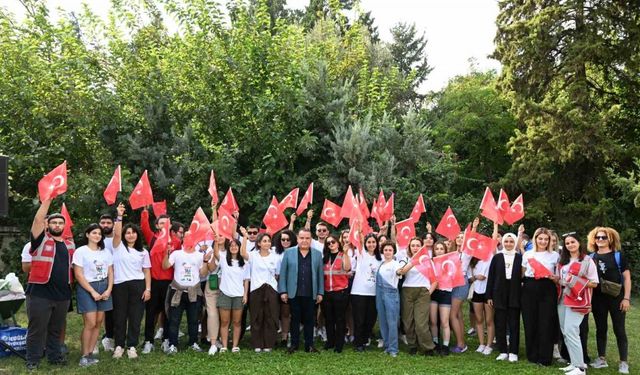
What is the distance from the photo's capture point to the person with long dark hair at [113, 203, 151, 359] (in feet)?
23.6

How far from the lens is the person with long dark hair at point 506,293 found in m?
7.45

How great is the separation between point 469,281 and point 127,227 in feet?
15.8

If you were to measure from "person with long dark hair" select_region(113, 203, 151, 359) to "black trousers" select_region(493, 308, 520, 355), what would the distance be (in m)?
4.62

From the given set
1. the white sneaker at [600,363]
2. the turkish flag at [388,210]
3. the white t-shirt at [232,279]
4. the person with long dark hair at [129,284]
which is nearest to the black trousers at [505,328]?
the white sneaker at [600,363]

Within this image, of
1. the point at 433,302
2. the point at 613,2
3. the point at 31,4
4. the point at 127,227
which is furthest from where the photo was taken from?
the point at 613,2

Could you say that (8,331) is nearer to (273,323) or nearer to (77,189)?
A: (273,323)

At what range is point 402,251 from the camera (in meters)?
8.77

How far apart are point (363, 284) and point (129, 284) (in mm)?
3089

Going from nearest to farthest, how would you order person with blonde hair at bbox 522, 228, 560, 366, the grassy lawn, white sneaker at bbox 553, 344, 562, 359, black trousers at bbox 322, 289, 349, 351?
the grassy lawn
person with blonde hair at bbox 522, 228, 560, 366
white sneaker at bbox 553, 344, 562, 359
black trousers at bbox 322, 289, 349, 351

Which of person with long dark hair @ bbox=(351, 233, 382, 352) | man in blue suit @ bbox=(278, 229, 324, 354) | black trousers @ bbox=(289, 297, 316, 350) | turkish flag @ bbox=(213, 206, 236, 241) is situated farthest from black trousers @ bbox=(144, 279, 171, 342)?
person with long dark hair @ bbox=(351, 233, 382, 352)

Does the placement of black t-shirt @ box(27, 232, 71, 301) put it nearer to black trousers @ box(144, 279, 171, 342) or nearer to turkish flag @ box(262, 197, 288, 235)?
black trousers @ box(144, 279, 171, 342)

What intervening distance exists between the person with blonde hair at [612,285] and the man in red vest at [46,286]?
6.43 meters

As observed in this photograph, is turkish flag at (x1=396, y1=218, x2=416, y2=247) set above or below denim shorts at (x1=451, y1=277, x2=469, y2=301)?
above

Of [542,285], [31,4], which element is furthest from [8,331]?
[31,4]
